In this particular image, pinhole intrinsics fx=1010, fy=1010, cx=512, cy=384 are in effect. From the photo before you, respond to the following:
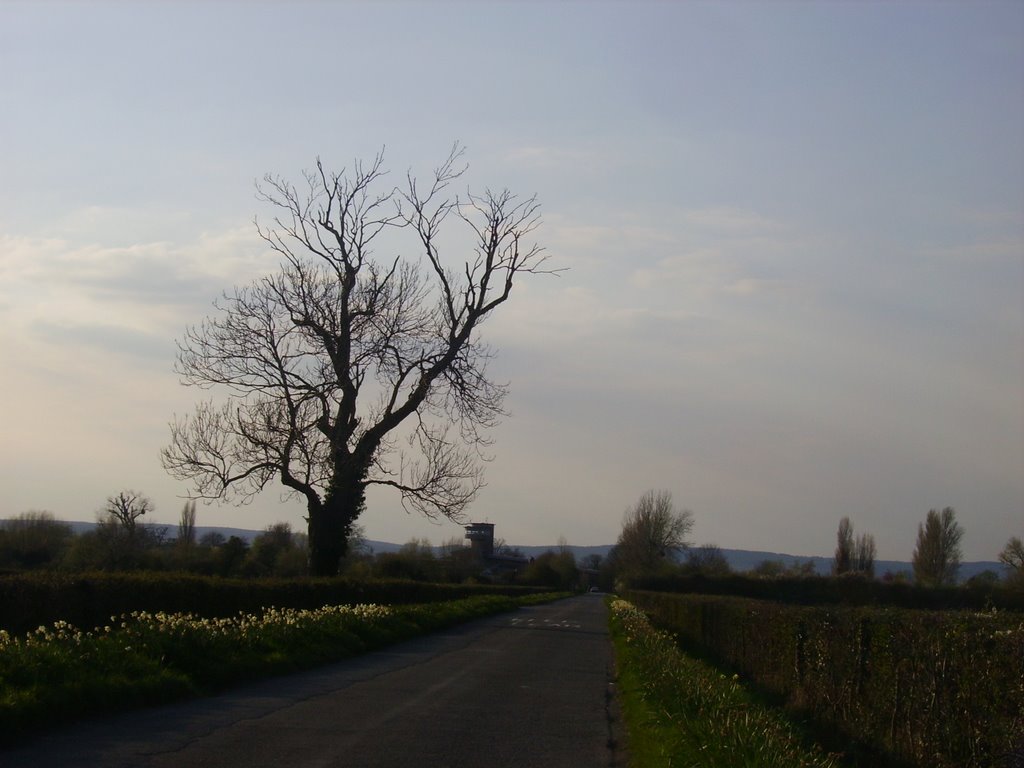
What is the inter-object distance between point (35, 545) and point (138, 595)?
2189 centimetres

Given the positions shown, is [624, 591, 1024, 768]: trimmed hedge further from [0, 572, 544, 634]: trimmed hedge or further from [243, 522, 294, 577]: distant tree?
[243, 522, 294, 577]: distant tree

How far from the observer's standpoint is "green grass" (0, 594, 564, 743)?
10.4 m

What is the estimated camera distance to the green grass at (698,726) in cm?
804

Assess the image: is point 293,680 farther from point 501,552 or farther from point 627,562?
point 501,552

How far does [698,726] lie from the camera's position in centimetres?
→ 934

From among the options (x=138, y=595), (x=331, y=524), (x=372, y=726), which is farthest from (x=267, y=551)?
(x=372, y=726)

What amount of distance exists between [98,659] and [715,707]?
7.20 meters

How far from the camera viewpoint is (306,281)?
3023 cm

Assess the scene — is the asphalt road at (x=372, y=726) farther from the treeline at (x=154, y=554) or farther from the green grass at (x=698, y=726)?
the treeline at (x=154, y=554)

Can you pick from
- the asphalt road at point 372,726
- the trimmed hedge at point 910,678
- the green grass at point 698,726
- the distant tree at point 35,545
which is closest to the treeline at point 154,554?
the distant tree at point 35,545

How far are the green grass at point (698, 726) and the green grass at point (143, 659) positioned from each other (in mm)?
5481

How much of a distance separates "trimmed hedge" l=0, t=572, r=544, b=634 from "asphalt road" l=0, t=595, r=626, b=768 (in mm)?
3782

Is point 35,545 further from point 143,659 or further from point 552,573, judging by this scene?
point 552,573

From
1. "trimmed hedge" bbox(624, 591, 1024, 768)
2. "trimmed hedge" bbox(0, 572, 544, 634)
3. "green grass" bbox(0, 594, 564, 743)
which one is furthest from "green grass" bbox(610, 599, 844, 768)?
"trimmed hedge" bbox(0, 572, 544, 634)
